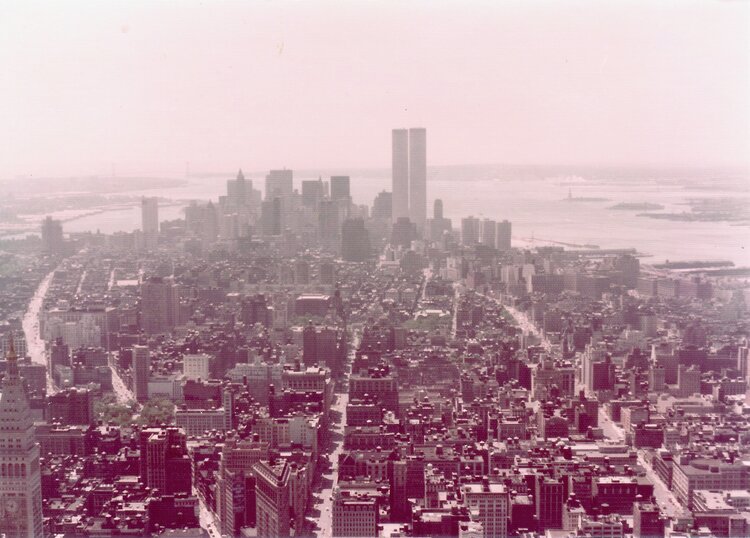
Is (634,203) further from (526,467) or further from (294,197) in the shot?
(526,467)

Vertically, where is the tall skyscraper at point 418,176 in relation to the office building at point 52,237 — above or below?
above

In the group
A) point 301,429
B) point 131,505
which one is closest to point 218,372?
point 301,429

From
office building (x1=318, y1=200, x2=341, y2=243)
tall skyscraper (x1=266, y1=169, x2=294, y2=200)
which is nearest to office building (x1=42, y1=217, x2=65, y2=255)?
tall skyscraper (x1=266, y1=169, x2=294, y2=200)

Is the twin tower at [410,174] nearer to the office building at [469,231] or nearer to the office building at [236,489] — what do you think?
the office building at [469,231]

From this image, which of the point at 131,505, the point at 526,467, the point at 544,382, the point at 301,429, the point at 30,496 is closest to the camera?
the point at 30,496

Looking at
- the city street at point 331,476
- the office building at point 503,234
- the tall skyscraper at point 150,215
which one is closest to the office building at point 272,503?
the city street at point 331,476

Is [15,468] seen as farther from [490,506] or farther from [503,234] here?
[503,234]

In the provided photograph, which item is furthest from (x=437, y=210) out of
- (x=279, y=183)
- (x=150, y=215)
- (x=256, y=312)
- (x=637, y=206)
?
(x=256, y=312)
